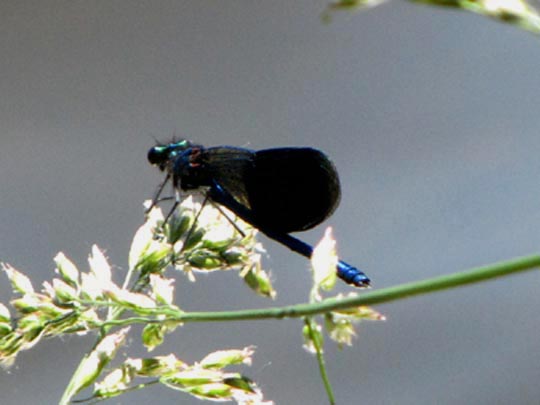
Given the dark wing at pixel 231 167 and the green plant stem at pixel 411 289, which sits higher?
the dark wing at pixel 231 167

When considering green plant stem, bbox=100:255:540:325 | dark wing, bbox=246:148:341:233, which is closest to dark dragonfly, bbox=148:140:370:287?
dark wing, bbox=246:148:341:233

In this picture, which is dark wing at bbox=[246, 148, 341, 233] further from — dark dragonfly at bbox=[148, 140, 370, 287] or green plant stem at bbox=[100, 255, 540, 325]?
green plant stem at bbox=[100, 255, 540, 325]

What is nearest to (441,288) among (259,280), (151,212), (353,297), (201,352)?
(353,297)

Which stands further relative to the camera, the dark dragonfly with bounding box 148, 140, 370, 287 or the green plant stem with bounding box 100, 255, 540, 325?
the dark dragonfly with bounding box 148, 140, 370, 287

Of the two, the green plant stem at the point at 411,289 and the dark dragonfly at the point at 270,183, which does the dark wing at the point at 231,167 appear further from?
the green plant stem at the point at 411,289

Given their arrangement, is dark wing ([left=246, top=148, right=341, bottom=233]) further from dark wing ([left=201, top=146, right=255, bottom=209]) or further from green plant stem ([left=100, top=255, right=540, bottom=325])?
green plant stem ([left=100, top=255, right=540, bottom=325])

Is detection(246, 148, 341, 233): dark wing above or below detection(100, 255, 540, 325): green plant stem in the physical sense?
above

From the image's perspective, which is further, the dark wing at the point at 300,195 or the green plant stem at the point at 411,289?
the dark wing at the point at 300,195

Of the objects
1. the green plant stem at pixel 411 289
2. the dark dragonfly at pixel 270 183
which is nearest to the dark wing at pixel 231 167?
the dark dragonfly at pixel 270 183

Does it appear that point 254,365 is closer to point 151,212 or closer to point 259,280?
point 151,212
